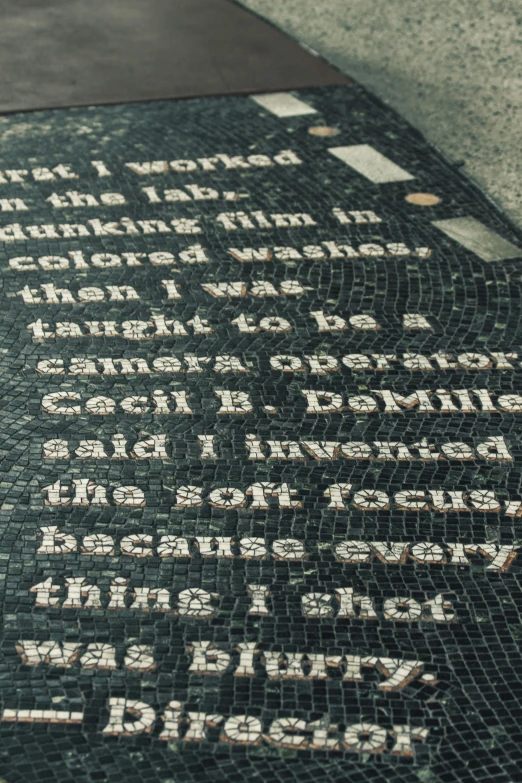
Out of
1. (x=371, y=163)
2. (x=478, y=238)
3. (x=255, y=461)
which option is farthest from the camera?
(x=371, y=163)

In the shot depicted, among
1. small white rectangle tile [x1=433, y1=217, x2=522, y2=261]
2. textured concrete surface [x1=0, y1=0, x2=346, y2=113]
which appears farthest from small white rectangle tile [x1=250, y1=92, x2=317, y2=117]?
small white rectangle tile [x1=433, y1=217, x2=522, y2=261]

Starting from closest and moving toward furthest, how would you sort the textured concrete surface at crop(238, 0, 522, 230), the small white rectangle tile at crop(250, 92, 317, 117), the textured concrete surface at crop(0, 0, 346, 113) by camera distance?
the textured concrete surface at crop(238, 0, 522, 230), the small white rectangle tile at crop(250, 92, 317, 117), the textured concrete surface at crop(0, 0, 346, 113)

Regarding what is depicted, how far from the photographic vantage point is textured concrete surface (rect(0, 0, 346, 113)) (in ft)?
29.2

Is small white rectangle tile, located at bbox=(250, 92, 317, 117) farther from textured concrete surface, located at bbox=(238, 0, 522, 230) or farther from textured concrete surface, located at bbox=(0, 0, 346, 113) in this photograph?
textured concrete surface, located at bbox=(238, 0, 522, 230)

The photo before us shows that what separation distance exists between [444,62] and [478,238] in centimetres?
290

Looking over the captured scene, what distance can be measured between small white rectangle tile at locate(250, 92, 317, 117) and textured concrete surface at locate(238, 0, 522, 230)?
0.69 m

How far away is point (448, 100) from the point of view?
9023mm

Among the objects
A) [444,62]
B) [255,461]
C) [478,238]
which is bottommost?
[255,461]

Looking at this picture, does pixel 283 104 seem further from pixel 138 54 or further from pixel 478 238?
pixel 478 238

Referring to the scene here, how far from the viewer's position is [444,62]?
9562 millimetres

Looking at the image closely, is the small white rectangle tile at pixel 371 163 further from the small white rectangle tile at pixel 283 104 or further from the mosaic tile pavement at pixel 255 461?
the small white rectangle tile at pixel 283 104

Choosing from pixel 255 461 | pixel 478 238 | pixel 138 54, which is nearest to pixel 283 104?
pixel 138 54

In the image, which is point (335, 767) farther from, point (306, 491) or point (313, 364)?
point (313, 364)

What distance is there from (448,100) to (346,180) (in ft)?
5.68
